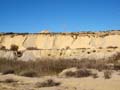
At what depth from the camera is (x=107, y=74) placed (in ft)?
64.2

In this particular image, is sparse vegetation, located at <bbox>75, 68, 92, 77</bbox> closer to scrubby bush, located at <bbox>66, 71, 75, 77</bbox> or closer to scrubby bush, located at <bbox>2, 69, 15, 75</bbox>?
scrubby bush, located at <bbox>66, 71, 75, 77</bbox>

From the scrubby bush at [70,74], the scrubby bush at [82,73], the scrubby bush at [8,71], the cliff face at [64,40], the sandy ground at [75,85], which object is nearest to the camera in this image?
the sandy ground at [75,85]

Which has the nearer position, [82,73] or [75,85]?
[75,85]

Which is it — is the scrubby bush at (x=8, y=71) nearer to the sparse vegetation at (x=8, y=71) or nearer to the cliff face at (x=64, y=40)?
the sparse vegetation at (x=8, y=71)

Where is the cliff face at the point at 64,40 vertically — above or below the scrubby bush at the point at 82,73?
above

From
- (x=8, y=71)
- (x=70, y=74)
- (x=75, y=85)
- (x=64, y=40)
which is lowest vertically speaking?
(x=75, y=85)

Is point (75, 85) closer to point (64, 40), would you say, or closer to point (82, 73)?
point (82, 73)

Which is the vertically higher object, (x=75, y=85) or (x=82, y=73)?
(x=82, y=73)

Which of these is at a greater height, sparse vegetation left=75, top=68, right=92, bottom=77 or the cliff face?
the cliff face

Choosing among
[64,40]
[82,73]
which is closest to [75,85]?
[82,73]

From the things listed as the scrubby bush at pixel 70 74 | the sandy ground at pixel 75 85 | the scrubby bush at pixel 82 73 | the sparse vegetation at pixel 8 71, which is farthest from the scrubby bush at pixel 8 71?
the scrubby bush at pixel 82 73

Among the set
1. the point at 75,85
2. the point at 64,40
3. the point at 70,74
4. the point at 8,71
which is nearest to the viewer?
the point at 75,85

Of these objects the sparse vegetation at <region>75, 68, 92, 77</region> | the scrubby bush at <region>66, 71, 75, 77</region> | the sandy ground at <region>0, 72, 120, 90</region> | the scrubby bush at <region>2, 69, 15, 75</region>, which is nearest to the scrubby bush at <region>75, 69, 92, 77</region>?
the sparse vegetation at <region>75, 68, 92, 77</region>

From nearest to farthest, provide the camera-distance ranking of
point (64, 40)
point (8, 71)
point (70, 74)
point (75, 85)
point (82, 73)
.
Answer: point (75, 85) < point (82, 73) < point (70, 74) < point (8, 71) < point (64, 40)
